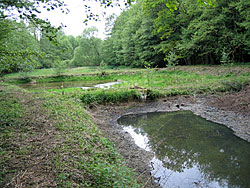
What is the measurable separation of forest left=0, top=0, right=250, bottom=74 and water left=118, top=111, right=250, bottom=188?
4330mm

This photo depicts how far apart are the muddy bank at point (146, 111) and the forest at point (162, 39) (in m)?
3.72

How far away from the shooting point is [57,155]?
3.80m

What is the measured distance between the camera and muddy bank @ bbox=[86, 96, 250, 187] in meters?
5.40

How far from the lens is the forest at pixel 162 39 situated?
328 inches

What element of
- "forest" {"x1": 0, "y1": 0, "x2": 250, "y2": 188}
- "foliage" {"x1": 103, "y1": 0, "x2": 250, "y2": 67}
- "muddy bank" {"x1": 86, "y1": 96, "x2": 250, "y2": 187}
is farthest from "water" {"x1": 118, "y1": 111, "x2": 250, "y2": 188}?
"foliage" {"x1": 103, "y1": 0, "x2": 250, "y2": 67}

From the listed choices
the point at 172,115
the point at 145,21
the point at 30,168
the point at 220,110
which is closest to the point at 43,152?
the point at 30,168

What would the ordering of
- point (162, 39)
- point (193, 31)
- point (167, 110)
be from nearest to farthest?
point (167, 110) → point (193, 31) → point (162, 39)

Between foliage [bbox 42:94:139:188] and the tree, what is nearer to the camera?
foliage [bbox 42:94:139:188]

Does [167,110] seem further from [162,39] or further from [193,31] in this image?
[162,39]

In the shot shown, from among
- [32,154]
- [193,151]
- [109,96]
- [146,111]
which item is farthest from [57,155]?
[109,96]

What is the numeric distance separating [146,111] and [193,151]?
521 cm

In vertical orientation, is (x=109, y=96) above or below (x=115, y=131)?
above

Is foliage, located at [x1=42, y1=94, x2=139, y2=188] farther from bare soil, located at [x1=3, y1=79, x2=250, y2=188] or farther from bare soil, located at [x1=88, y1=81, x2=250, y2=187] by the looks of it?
bare soil, located at [x1=88, y1=81, x2=250, y2=187]

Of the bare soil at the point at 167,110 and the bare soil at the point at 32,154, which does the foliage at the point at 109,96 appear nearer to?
the bare soil at the point at 167,110
